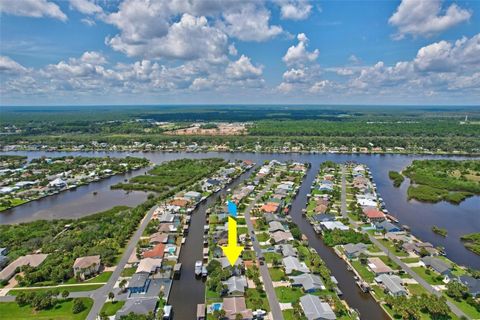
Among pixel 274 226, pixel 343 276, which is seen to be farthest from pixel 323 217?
pixel 343 276

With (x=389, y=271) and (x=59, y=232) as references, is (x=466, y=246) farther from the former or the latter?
(x=59, y=232)

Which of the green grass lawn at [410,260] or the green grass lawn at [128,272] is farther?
the green grass lawn at [410,260]

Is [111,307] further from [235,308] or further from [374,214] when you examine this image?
[374,214]

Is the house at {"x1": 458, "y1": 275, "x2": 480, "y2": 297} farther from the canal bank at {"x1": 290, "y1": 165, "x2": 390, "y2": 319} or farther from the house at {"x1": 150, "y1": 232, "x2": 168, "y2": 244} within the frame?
the house at {"x1": 150, "y1": 232, "x2": 168, "y2": 244}

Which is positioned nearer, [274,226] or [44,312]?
[44,312]

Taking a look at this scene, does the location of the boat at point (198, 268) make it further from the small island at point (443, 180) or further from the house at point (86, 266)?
the small island at point (443, 180)

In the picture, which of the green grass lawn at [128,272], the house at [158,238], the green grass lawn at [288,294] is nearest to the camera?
the green grass lawn at [288,294]

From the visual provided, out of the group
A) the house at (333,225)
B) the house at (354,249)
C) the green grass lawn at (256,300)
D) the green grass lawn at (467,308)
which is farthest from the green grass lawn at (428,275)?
the green grass lawn at (256,300)
